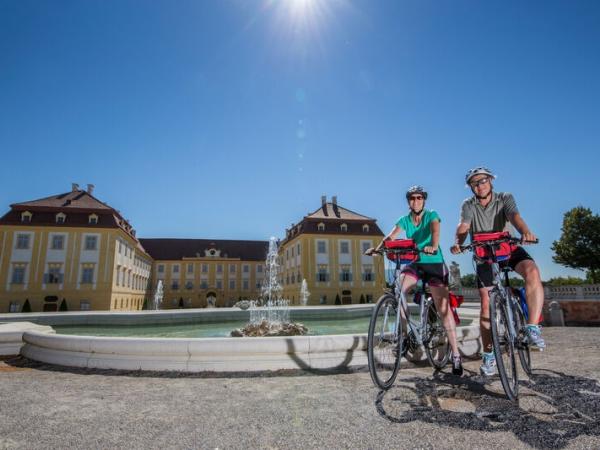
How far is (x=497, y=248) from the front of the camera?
3.29m

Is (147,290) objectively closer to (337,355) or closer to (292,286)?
(292,286)

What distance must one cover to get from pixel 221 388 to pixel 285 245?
1711 inches

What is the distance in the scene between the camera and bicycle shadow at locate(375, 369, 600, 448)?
2.32 m

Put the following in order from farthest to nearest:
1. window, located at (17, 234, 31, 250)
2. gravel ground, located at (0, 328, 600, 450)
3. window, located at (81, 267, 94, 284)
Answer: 1. window, located at (81, 267, 94, 284)
2. window, located at (17, 234, 31, 250)
3. gravel ground, located at (0, 328, 600, 450)

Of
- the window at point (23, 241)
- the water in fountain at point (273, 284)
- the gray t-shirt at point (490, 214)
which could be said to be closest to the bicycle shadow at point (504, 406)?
the gray t-shirt at point (490, 214)

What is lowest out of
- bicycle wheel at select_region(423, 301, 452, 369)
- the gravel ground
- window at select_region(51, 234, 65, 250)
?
the gravel ground

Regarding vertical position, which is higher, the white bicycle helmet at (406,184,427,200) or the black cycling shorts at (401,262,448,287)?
the white bicycle helmet at (406,184,427,200)

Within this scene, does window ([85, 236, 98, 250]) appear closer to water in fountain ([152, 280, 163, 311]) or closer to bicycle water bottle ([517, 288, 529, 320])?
water in fountain ([152, 280, 163, 311])

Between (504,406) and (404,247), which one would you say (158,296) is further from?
(504,406)

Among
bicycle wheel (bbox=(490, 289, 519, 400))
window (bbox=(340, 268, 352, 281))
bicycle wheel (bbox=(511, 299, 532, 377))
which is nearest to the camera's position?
bicycle wheel (bbox=(490, 289, 519, 400))

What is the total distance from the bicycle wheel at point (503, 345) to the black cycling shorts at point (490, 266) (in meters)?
0.32

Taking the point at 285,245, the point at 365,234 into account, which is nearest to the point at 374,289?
the point at 365,234

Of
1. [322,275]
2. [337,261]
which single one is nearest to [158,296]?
[322,275]

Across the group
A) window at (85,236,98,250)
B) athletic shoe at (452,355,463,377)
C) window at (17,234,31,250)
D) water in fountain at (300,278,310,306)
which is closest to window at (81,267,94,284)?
window at (85,236,98,250)
